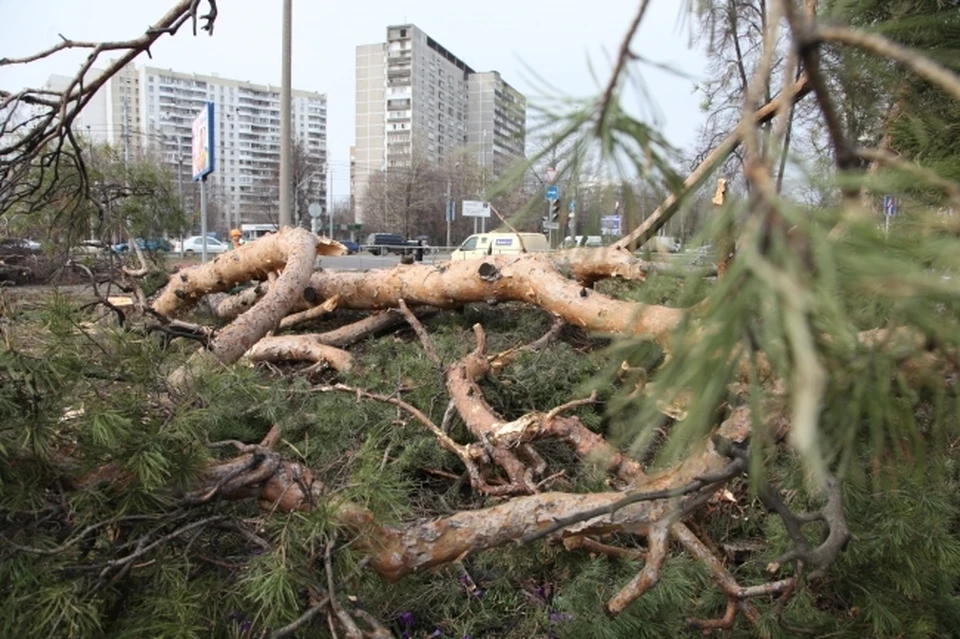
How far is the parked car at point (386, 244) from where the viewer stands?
3475 centimetres

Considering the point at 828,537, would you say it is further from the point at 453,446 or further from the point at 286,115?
the point at 286,115

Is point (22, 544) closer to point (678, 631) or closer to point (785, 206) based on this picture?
point (785, 206)

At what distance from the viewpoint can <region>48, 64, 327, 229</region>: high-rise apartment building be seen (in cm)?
4603

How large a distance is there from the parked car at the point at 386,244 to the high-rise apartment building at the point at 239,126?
7.62 m

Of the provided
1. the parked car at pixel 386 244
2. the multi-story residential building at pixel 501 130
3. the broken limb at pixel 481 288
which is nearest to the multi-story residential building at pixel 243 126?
the parked car at pixel 386 244

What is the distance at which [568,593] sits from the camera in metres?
2.23

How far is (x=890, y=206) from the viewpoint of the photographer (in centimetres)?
72

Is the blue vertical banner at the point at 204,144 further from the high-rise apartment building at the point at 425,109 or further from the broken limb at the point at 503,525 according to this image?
the broken limb at the point at 503,525

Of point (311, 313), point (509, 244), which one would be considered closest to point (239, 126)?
point (509, 244)

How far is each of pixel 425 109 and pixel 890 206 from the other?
10125 millimetres

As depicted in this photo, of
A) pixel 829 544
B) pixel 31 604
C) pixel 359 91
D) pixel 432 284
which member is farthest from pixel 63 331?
pixel 359 91

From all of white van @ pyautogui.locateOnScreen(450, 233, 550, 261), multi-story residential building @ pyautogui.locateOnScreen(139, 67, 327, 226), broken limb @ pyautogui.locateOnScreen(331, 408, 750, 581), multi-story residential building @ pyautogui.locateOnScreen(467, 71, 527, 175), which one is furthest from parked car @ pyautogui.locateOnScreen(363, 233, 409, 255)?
multi-story residential building @ pyautogui.locateOnScreen(467, 71, 527, 175)

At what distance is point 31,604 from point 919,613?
249 centimetres

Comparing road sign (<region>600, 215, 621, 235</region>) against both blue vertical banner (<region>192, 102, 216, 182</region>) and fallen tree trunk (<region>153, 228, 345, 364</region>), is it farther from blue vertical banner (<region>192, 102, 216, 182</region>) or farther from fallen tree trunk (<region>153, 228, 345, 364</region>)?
blue vertical banner (<region>192, 102, 216, 182</region>)
